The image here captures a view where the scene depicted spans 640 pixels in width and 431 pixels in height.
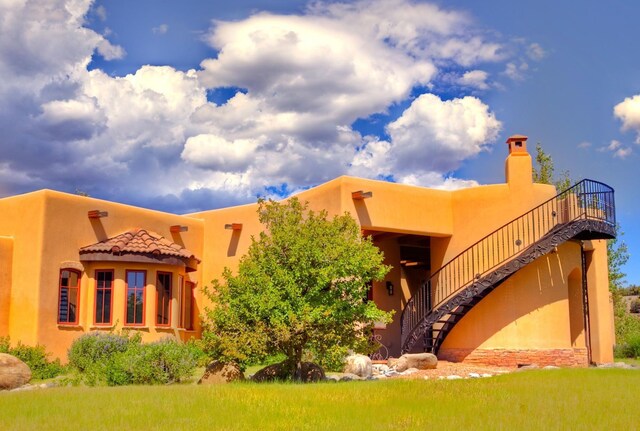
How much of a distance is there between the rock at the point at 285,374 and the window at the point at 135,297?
7.85m

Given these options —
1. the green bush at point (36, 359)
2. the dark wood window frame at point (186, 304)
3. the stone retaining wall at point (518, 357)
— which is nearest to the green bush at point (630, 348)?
the stone retaining wall at point (518, 357)

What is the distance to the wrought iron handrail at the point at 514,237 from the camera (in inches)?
882

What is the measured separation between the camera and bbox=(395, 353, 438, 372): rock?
20375mm

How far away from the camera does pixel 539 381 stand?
14992 mm

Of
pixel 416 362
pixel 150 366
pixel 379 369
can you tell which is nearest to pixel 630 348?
pixel 416 362

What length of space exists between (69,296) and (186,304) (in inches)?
182

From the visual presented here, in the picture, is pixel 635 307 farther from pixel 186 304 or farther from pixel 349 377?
pixel 349 377

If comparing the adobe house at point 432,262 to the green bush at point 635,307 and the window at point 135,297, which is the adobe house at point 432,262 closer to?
the window at point 135,297

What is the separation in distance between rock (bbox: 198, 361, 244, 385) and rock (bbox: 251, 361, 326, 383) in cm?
42

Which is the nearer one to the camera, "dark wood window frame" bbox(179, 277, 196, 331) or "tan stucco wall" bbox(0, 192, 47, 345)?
"tan stucco wall" bbox(0, 192, 47, 345)

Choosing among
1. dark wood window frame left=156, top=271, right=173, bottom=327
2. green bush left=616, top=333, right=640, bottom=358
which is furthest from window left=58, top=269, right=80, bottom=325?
green bush left=616, top=333, right=640, bottom=358

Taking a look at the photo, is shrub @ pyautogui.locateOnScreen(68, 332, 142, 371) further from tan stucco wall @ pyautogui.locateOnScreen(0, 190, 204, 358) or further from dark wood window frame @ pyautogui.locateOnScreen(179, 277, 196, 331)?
dark wood window frame @ pyautogui.locateOnScreen(179, 277, 196, 331)

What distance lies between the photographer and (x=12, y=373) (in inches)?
660

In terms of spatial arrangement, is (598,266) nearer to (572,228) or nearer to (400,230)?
(572,228)
